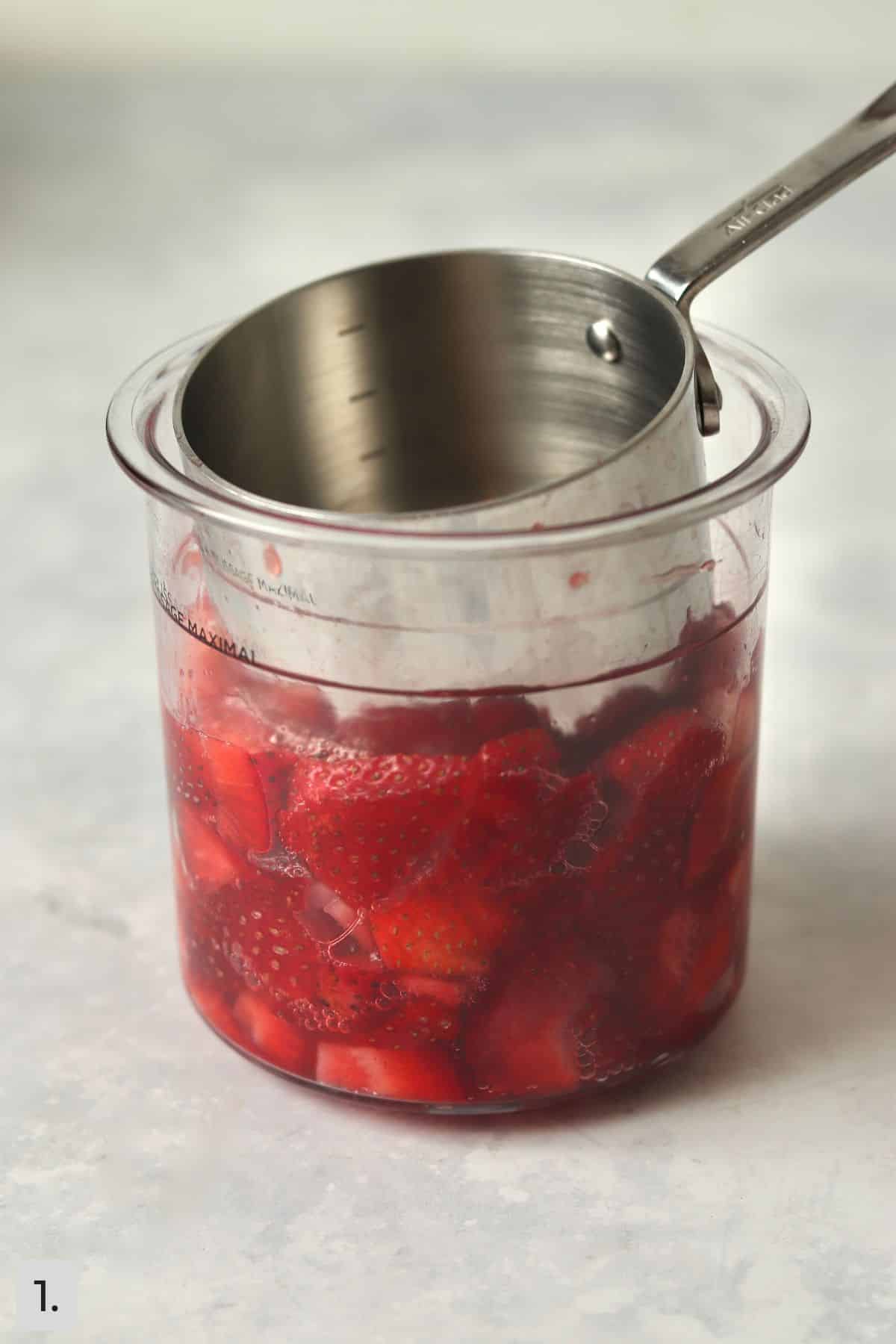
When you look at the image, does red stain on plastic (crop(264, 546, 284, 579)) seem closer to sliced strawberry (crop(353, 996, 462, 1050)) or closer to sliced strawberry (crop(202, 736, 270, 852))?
sliced strawberry (crop(202, 736, 270, 852))

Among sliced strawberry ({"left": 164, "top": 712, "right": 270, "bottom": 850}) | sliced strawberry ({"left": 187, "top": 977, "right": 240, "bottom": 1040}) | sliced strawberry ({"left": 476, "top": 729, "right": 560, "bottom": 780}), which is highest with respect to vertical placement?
sliced strawberry ({"left": 476, "top": 729, "right": 560, "bottom": 780})

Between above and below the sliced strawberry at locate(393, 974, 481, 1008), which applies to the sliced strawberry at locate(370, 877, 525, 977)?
above

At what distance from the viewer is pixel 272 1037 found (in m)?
0.88

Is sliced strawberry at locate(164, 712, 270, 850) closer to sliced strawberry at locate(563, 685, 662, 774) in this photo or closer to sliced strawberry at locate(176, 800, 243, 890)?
sliced strawberry at locate(176, 800, 243, 890)

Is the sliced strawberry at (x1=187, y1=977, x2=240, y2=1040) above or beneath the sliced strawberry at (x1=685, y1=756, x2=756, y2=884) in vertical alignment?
beneath

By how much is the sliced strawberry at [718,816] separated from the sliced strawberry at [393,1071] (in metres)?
0.14

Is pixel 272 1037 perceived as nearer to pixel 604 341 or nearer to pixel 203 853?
pixel 203 853

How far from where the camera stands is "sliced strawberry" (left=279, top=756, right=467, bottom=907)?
788mm

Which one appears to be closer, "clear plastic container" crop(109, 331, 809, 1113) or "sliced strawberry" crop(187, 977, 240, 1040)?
"clear plastic container" crop(109, 331, 809, 1113)

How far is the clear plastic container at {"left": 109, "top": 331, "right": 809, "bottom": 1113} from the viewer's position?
0.78 m

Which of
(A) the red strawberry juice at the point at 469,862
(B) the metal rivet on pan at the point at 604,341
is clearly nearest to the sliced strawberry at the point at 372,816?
(A) the red strawberry juice at the point at 469,862

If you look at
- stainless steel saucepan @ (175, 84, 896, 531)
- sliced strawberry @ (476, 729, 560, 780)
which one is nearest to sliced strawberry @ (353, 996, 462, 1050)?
sliced strawberry @ (476, 729, 560, 780)

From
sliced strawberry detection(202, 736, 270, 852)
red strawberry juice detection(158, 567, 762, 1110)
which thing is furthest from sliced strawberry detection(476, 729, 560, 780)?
sliced strawberry detection(202, 736, 270, 852)

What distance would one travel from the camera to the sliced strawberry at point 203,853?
86 cm
